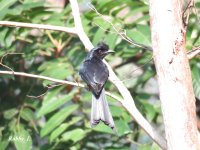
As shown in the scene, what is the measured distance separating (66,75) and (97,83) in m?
0.75

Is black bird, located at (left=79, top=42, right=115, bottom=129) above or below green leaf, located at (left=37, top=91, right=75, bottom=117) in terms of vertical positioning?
above

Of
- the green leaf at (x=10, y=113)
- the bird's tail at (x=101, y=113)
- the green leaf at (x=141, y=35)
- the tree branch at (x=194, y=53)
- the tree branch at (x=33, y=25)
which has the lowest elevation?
the green leaf at (x=10, y=113)

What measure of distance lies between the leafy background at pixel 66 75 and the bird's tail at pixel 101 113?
439 mm

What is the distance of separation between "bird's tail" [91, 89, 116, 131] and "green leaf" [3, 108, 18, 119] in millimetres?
1099

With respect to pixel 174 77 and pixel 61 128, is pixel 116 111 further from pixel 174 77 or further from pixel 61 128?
pixel 174 77

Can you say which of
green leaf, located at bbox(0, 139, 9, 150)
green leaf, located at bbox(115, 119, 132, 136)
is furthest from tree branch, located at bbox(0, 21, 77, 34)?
green leaf, located at bbox(0, 139, 9, 150)

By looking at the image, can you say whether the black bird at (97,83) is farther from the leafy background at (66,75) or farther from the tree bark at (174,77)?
the leafy background at (66,75)

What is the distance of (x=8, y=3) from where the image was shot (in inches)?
134

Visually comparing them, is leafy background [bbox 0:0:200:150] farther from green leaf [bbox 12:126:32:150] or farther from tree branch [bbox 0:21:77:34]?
A: tree branch [bbox 0:21:77:34]

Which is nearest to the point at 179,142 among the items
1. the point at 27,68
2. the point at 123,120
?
the point at 123,120

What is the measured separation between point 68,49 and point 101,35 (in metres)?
0.49

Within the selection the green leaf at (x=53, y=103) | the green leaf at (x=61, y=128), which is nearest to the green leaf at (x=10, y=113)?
the green leaf at (x=53, y=103)

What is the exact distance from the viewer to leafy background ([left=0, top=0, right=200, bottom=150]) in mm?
3354

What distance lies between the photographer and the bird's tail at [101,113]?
2.60m
